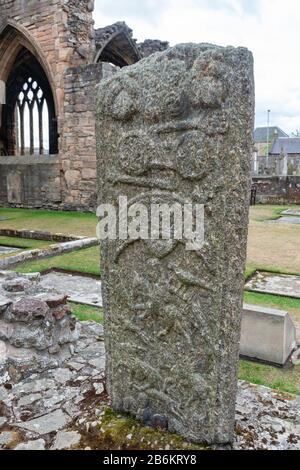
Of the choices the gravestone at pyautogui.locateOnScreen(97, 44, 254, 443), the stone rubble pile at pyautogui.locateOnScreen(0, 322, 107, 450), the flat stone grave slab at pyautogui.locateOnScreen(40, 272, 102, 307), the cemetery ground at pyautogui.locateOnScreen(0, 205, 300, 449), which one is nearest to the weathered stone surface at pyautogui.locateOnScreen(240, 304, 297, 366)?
the cemetery ground at pyautogui.locateOnScreen(0, 205, 300, 449)

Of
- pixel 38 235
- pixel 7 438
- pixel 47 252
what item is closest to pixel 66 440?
pixel 7 438

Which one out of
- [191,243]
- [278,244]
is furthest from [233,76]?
[278,244]

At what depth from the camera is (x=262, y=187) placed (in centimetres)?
1633

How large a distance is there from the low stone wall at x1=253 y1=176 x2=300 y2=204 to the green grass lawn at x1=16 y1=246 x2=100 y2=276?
444 inches

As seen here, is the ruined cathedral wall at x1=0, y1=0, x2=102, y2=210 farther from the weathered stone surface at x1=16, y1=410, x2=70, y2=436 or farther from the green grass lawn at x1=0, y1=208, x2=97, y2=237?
the weathered stone surface at x1=16, y1=410, x2=70, y2=436

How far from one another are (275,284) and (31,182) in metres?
9.21

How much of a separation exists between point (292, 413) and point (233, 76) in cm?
181

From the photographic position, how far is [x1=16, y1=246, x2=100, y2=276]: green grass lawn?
558cm

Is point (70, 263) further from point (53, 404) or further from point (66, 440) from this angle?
point (66, 440)

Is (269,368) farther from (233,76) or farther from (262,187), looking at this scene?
(262,187)

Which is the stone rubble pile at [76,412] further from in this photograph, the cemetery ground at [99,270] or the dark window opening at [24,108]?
the dark window opening at [24,108]

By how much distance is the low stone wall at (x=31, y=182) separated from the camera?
1181 centimetres

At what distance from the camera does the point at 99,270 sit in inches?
215

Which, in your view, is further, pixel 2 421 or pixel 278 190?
pixel 278 190
